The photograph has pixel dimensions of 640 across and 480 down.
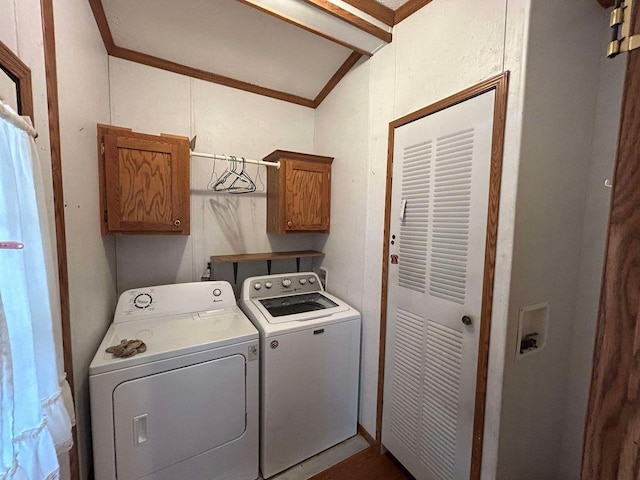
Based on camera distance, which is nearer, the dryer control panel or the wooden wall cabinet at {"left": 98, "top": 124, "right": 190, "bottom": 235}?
the wooden wall cabinet at {"left": 98, "top": 124, "right": 190, "bottom": 235}

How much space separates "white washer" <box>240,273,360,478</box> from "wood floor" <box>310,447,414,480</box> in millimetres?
154

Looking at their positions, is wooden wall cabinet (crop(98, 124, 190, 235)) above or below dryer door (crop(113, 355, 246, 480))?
above

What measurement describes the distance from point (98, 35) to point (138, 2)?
331mm

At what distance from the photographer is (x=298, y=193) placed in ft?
6.87

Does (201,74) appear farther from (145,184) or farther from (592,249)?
(592,249)

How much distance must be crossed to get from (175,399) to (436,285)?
1.46 metres

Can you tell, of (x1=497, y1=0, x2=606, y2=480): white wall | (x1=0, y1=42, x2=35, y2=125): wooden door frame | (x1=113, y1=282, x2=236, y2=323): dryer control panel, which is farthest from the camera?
(x1=113, y1=282, x2=236, y2=323): dryer control panel

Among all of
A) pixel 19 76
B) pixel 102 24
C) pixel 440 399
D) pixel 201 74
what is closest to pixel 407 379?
pixel 440 399

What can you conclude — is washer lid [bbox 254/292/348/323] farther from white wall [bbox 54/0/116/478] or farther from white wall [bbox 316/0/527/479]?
white wall [bbox 54/0/116/478]

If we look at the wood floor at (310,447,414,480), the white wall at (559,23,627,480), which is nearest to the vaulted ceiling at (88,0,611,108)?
the white wall at (559,23,627,480)

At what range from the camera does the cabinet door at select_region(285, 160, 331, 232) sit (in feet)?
6.76

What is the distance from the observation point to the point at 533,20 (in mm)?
1002

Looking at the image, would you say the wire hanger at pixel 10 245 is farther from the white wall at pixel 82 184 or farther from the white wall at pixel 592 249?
the white wall at pixel 592 249

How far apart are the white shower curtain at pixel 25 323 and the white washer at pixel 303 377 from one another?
36.6 inches
